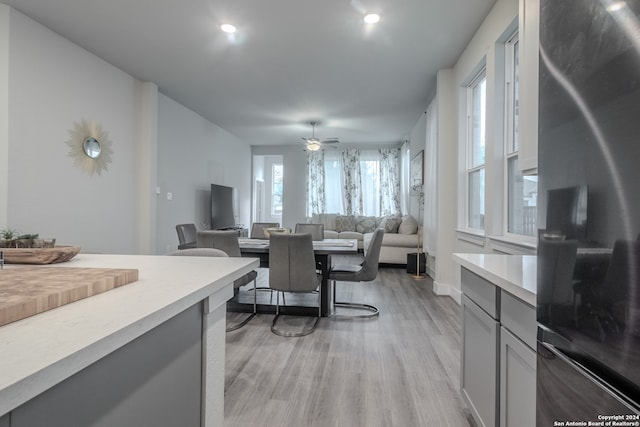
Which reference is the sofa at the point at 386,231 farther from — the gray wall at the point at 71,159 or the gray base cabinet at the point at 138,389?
the gray base cabinet at the point at 138,389

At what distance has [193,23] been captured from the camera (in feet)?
9.91

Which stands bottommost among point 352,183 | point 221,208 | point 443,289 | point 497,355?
point 443,289

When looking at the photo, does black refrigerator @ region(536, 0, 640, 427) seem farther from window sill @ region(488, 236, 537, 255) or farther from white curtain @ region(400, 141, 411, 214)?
white curtain @ region(400, 141, 411, 214)

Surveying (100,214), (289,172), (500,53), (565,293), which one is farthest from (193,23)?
(289,172)

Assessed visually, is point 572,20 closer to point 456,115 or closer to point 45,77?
point 456,115

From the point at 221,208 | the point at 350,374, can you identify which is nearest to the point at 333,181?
the point at 221,208

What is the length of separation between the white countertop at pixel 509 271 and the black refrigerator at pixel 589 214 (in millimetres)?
186

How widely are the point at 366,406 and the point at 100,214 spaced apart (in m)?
3.61

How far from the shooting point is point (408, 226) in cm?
625

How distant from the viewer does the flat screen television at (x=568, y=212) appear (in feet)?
2.19

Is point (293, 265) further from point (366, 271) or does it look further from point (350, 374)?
point (350, 374)

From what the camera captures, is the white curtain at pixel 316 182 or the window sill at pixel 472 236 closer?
the window sill at pixel 472 236

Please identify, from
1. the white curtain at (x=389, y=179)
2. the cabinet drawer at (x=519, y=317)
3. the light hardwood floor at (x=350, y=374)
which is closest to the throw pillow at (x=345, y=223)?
the white curtain at (x=389, y=179)

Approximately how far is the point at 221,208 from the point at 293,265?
4.07m
